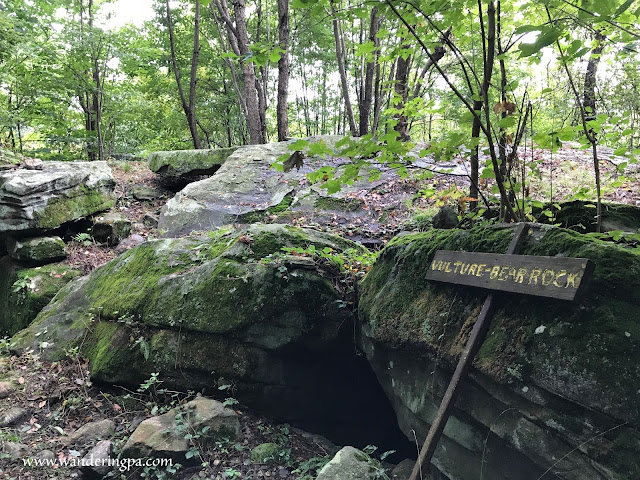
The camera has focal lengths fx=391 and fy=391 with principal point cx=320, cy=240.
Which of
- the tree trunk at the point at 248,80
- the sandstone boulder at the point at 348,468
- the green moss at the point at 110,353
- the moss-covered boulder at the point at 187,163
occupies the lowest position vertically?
the sandstone boulder at the point at 348,468

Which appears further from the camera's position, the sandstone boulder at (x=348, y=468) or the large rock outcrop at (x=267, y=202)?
the large rock outcrop at (x=267, y=202)

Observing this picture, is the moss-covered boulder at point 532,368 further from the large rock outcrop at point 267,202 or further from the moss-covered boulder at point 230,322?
the large rock outcrop at point 267,202

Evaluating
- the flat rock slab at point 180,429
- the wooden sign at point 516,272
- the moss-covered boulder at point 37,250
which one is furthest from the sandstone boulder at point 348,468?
the moss-covered boulder at point 37,250

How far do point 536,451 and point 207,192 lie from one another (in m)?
7.86

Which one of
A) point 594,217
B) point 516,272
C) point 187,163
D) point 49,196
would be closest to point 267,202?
point 187,163

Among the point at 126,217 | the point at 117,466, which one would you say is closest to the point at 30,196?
the point at 126,217

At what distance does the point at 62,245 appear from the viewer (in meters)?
7.70

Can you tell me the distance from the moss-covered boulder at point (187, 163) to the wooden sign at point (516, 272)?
877cm

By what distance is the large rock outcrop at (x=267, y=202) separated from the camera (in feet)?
24.7

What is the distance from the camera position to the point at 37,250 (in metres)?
7.43

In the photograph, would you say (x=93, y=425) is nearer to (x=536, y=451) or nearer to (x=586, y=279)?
(x=536, y=451)

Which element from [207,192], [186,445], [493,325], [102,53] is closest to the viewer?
[493,325]

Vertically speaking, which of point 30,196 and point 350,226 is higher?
point 30,196

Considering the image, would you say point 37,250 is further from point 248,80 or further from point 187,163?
point 248,80
